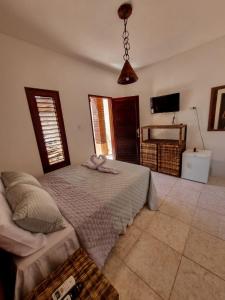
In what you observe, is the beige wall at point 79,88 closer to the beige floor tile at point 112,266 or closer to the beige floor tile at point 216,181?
the beige floor tile at point 216,181

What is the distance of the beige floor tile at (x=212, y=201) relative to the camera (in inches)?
78.5

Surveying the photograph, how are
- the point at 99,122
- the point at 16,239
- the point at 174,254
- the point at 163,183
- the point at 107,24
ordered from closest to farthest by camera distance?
the point at 16,239 < the point at 174,254 < the point at 107,24 < the point at 163,183 < the point at 99,122

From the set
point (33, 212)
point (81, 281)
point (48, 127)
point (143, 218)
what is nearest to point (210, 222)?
point (143, 218)

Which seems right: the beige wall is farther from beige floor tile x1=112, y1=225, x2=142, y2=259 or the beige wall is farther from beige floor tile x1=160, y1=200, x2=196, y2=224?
beige floor tile x1=112, y1=225, x2=142, y2=259

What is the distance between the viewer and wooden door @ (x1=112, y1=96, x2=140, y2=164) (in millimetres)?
3687

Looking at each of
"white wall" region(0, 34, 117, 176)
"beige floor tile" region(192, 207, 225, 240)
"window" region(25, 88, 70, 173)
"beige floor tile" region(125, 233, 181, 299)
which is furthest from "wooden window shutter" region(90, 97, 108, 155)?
"beige floor tile" region(125, 233, 181, 299)

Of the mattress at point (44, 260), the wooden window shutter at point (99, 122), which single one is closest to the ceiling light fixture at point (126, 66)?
the mattress at point (44, 260)

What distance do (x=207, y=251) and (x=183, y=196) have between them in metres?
1.02

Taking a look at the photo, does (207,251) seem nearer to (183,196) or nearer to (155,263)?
(155,263)

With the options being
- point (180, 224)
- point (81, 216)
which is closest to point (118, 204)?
point (81, 216)

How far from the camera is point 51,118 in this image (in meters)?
2.48

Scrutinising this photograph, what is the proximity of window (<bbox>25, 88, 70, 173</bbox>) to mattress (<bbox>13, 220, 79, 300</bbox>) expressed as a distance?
1.68 meters

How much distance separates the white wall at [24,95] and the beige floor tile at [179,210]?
197cm

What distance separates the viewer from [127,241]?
1.60 metres
